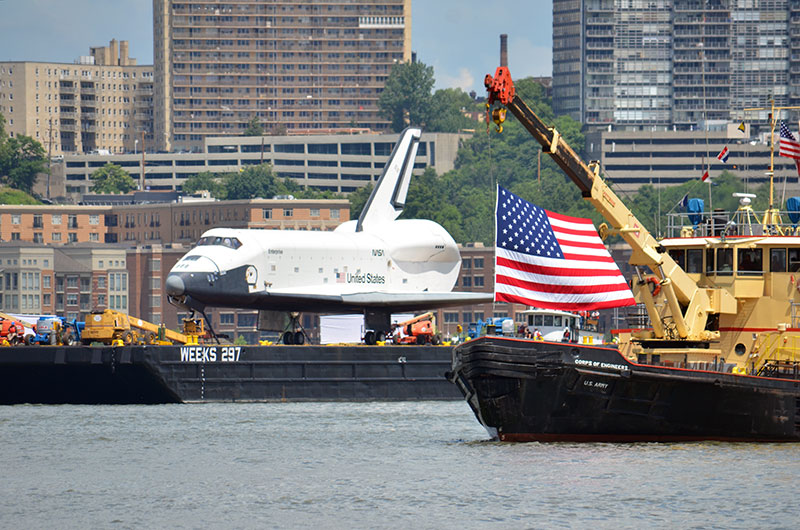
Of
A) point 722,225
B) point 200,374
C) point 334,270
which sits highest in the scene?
point 722,225

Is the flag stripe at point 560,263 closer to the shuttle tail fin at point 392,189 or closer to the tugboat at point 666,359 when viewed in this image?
the tugboat at point 666,359

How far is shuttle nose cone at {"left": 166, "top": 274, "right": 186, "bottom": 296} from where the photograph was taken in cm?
7419

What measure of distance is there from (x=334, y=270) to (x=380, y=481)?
37783 millimetres

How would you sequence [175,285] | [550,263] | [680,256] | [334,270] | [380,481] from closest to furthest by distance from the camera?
[380,481] < [550,263] < [680,256] < [175,285] < [334,270]

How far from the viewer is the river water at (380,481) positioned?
3728 cm

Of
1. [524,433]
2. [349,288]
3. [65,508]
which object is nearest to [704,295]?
[524,433]

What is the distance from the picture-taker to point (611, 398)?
148 ft

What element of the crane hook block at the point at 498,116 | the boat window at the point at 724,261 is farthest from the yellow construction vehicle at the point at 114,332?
the crane hook block at the point at 498,116

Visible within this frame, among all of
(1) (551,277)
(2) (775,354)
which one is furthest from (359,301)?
(2) (775,354)

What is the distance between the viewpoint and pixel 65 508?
39.2m

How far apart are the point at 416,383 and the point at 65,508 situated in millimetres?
35952

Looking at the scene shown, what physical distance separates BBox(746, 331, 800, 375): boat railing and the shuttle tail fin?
135ft

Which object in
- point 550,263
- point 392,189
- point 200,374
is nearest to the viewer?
point 550,263

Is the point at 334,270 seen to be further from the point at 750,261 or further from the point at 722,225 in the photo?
the point at 750,261
